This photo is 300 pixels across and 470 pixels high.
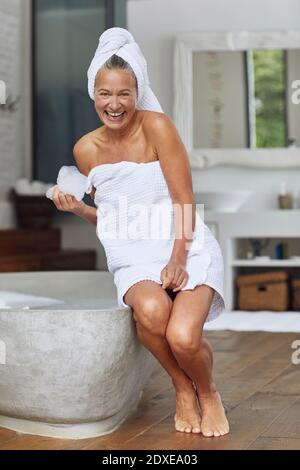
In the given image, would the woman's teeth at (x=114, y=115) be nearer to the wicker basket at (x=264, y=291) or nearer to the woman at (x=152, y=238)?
the woman at (x=152, y=238)

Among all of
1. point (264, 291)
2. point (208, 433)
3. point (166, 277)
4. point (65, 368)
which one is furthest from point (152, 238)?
point (264, 291)

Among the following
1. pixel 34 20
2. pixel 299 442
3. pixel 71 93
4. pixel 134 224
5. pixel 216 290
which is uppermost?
pixel 34 20

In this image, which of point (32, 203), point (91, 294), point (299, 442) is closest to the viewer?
point (299, 442)

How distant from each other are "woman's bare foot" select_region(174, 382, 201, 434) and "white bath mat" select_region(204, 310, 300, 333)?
219 cm

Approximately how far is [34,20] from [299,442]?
15.2 feet

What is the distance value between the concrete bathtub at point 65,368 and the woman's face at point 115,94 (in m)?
0.56

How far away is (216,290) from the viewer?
8.41 ft

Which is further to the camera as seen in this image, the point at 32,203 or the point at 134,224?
the point at 32,203

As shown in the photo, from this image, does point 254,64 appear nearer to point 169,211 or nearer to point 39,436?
point 169,211

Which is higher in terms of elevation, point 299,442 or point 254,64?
point 254,64

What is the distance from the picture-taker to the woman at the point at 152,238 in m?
2.46

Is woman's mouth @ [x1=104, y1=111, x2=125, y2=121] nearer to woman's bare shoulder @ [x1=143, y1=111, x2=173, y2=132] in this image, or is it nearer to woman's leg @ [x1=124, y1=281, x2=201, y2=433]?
woman's bare shoulder @ [x1=143, y1=111, x2=173, y2=132]

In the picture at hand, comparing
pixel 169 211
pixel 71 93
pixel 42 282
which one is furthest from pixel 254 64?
pixel 169 211

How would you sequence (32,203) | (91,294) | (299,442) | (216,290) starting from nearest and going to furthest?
(299,442) → (216,290) → (91,294) → (32,203)
